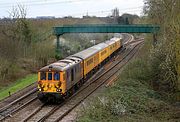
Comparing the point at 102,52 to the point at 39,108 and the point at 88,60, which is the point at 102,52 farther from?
the point at 39,108

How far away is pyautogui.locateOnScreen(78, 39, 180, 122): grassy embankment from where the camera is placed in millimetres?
20156

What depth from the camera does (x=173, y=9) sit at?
1040 inches

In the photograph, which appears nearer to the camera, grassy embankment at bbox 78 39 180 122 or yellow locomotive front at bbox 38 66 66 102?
grassy embankment at bbox 78 39 180 122

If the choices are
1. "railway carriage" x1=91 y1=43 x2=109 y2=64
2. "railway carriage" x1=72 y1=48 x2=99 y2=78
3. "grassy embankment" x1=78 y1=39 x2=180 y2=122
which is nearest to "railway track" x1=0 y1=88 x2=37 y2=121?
"grassy embankment" x1=78 y1=39 x2=180 y2=122

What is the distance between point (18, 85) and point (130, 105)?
13049 millimetres

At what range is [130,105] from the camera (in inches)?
896

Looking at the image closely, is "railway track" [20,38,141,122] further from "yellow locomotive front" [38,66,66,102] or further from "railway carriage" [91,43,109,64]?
"railway carriage" [91,43,109,64]

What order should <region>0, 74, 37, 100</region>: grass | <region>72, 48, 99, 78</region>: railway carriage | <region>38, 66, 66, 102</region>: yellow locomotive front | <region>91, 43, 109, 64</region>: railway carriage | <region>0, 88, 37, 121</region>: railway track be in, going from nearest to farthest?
<region>0, 88, 37, 121</region>: railway track, <region>38, 66, 66, 102</region>: yellow locomotive front, <region>0, 74, 37, 100</region>: grass, <region>72, 48, 99, 78</region>: railway carriage, <region>91, 43, 109, 64</region>: railway carriage

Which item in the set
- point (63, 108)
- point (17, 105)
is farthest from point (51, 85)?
point (17, 105)

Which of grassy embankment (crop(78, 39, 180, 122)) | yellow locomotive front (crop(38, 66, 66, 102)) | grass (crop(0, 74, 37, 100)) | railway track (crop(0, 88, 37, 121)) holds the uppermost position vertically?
yellow locomotive front (crop(38, 66, 66, 102))

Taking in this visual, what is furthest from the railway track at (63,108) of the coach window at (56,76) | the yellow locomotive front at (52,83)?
the coach window at (56,76)

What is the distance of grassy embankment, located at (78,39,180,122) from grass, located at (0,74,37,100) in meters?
8.08

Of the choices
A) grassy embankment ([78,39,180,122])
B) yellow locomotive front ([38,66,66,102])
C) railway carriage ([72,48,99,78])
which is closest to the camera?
grassy embankment ([78,39,180,122])

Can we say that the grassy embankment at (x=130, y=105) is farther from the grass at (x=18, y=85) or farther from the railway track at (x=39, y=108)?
the grass at (x=18, y=85)
